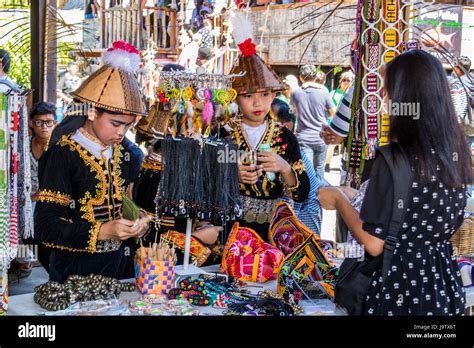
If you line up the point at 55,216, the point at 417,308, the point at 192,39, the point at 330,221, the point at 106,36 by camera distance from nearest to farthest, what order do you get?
1. the point at 417,308
2. the point at 55,216
3. the point at 330,221
4. the point at 192,39
5. the point at 106,36

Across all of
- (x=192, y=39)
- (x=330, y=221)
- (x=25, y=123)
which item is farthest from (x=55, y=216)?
(x=192, y=39)

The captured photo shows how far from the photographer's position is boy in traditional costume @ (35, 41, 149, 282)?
8.04 ft

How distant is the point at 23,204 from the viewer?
3.25 metres

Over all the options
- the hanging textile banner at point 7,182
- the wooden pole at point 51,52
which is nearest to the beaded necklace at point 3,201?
the hanging textile banner at point 7,182

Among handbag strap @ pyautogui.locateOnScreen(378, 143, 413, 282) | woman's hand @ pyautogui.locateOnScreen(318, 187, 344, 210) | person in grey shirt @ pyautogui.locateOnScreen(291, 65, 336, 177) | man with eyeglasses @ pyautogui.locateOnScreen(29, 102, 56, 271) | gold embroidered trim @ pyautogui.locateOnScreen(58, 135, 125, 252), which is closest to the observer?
handbag strap @ pyautogui.locateOnScreen(378, 143, 413, 282)

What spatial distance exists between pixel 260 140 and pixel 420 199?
125cm

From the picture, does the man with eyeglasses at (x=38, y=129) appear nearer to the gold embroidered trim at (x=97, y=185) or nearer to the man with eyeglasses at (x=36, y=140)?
the man with eyeglasses at (x=36, y=140)

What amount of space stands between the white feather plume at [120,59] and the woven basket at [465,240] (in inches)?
68.0

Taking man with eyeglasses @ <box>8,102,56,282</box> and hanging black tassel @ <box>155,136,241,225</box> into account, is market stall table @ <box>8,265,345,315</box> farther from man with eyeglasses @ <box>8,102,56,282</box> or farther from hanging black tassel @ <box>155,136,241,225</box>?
man with eyeglasses @ <box>8,102,56,282</box>

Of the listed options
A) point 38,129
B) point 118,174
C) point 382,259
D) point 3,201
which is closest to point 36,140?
point 38,129

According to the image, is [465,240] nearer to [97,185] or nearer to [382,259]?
[382,259]

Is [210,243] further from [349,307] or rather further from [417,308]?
[417,308]

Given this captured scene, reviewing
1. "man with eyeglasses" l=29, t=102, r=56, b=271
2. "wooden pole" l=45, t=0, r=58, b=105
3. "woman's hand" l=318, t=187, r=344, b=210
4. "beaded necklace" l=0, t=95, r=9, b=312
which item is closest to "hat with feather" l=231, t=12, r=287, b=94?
"woman's hand" l=318, t=187, r=344, b=210
